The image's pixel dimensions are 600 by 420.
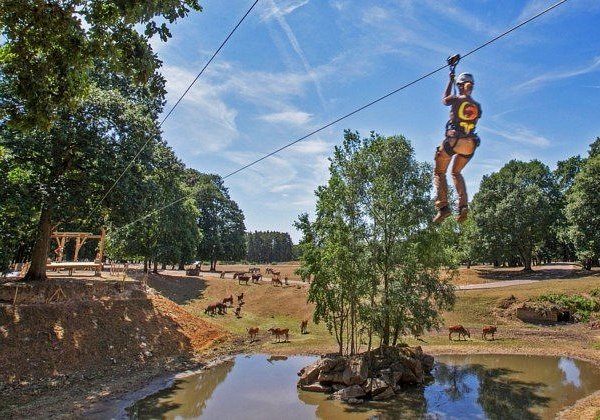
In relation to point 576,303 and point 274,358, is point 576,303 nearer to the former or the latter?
point 576,303

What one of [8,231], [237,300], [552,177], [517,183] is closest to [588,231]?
[517,183]

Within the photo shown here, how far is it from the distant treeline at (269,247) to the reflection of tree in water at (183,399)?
121 m

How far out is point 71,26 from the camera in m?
8.51

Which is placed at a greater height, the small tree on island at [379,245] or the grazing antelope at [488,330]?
the small tree on island at [379,245]

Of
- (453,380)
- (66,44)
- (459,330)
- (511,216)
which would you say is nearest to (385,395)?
(453,380)

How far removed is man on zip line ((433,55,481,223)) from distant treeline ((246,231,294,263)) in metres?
139

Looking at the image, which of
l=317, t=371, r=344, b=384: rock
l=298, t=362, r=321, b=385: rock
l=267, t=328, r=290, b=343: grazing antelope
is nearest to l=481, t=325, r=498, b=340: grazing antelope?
l=267, t=328, r=290, b=343: grazing antelope

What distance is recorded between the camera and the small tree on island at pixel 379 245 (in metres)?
21.2

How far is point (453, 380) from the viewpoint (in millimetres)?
21750

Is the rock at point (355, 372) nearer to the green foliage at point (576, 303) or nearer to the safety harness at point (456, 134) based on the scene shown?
the safety harness at point (456, 134)

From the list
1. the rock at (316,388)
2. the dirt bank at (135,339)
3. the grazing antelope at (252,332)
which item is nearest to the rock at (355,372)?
the rock at (316,388)

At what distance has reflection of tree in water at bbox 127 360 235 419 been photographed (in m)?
17.3

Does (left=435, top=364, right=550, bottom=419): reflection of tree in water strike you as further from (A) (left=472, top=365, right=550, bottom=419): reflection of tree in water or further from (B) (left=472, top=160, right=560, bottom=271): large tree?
(B) (left=472, top=160, right=560, bottom=271): large tree

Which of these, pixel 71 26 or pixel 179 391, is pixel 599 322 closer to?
pixel 179 391
